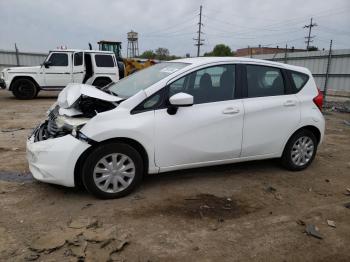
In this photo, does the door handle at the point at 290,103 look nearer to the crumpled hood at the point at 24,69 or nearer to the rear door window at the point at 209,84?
the rear door window at the point at 209,84

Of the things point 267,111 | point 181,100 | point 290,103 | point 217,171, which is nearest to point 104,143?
point 181,100

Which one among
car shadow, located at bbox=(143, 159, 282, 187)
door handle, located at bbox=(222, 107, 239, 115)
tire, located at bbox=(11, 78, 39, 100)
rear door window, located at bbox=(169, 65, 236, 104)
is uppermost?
rear door window, located at bbox=(169, 65, 236, 104)

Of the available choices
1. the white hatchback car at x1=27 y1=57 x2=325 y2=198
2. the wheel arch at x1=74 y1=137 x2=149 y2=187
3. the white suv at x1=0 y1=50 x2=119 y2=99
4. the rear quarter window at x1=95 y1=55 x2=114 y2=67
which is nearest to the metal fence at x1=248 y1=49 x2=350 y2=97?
the rear quarter window at x1=95 y1=55 x2=114 y2=67

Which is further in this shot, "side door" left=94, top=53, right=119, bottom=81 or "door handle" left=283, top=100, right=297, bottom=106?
"side door" left=94, top=53, right=119, bottom=81

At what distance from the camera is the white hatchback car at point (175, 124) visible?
12.4ft

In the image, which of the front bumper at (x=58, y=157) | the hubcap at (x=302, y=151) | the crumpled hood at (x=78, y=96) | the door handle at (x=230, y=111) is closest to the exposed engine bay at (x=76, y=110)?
the crumpled hood at (x=78, y=96)

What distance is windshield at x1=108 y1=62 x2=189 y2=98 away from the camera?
4293mm

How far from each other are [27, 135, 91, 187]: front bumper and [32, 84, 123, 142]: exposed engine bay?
12 cm

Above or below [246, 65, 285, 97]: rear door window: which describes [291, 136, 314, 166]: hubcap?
below

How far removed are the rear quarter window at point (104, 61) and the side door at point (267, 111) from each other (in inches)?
400

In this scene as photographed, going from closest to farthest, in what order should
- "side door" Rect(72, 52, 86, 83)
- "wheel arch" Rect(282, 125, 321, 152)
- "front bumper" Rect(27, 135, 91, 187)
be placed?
1. "front bumper" Rect(27, 135, 91, 187)
2. "wheel arch" Rect(282, 125, 321, 152)
3. "side door" Rect(72, 52, 86, 83)

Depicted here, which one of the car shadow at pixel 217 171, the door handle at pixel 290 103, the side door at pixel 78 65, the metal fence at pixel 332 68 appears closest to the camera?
the car shadow at pixel 217 171

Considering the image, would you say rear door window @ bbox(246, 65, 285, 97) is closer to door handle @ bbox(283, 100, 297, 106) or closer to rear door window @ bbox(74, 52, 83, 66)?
door handle @ bbox(283, 100, 297, 106)

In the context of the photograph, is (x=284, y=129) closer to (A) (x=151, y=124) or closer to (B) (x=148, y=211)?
(A) (x=151, y=124)
